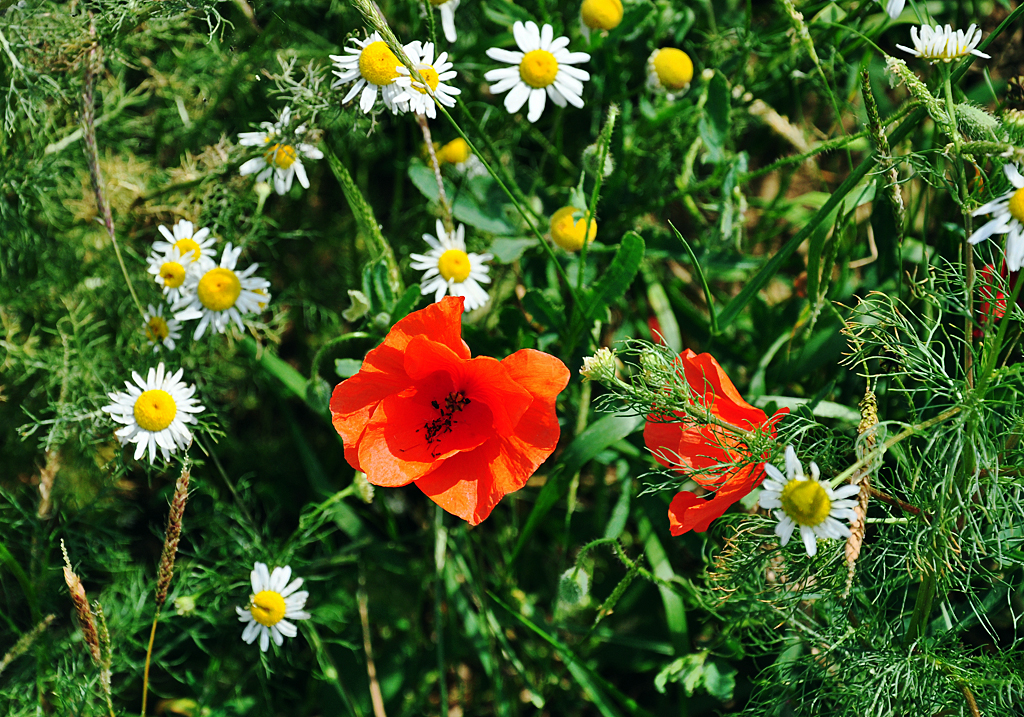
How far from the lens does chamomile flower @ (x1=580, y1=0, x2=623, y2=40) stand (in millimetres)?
1606

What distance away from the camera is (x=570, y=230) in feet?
5.12

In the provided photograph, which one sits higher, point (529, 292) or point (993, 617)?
point (529, 292)

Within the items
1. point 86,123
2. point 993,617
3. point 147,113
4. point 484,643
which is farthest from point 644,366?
point 147,113

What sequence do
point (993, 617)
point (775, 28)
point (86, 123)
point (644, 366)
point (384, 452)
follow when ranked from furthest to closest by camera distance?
point (775, 28) < point (993, 617) < point (86, 123) < point (384, 452) < point (644, 366)

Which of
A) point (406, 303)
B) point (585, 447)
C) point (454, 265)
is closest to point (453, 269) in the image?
point (454, 265)

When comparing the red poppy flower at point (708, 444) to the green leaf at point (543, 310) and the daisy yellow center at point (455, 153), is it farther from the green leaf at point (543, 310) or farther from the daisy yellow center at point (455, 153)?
the daisy yellow center at point (455, 153)

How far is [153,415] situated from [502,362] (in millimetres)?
732

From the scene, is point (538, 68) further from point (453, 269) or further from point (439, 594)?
point (439, 594)

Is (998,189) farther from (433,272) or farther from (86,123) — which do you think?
(86,123)

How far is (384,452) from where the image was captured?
1318 mm

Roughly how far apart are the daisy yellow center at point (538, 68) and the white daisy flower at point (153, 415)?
92cm

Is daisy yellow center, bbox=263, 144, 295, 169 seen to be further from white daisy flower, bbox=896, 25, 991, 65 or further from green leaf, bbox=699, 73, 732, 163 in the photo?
white daisy flower, bbox=896, 25, 991, 65

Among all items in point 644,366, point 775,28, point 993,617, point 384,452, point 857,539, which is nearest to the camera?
point 857,539

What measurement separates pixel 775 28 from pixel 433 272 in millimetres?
997
